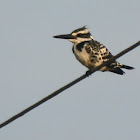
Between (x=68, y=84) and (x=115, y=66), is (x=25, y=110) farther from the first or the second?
(x=115, y=66)

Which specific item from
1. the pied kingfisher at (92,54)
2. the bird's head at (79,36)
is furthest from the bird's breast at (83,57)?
the bird's head at (79,36)

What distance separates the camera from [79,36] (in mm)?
10125

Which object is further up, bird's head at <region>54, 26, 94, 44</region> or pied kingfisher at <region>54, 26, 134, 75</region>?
bird's head at <region>54, 26, 94, 44</region>

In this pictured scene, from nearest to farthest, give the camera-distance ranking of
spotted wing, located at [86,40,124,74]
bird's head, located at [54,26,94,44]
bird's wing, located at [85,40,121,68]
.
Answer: spotted wing, located at [86,40,124,74]
bird's wing, located at [85,40,121,68]
bird's head, located at [54,26,94,44]

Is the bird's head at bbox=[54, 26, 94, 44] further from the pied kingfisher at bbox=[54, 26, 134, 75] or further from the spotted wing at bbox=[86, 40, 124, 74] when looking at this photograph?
the spotted wing at bbox=[86, 40, 124, 74]

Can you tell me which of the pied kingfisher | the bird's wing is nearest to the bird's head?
the pied kingfisher

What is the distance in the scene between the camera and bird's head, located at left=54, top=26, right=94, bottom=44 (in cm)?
996

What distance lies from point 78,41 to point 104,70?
83cm

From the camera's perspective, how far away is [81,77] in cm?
654

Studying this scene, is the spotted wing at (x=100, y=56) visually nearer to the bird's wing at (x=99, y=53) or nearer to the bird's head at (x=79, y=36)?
the bird's wing at (x=99, y=53)

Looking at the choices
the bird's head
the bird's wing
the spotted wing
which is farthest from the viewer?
the bird's head

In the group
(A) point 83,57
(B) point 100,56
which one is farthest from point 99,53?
(A) point 83,57

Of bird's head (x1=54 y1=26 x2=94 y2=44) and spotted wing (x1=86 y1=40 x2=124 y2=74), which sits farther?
bird's head (x1=54 y1=26 x2=94 y2=44)

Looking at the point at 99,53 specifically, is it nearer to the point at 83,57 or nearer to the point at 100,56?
the point at 100,56
